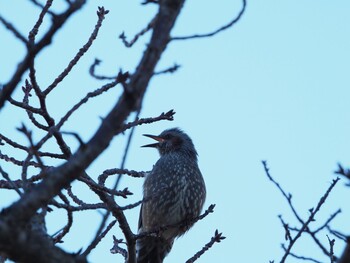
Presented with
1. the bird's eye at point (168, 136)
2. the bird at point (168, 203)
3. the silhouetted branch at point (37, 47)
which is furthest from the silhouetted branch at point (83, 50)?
the bird's eye at point (168, 136)

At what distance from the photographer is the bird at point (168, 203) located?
22.4 feet

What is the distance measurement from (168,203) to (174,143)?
1533 mm

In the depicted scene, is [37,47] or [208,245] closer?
[37,47]

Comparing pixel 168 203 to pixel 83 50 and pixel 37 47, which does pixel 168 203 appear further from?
pixel 37 47

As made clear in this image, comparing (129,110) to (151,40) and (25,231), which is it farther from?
(25,231)

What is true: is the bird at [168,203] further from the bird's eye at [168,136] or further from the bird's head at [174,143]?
the bird's eye at [168,136]

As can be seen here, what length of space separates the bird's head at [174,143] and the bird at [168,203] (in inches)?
18.4

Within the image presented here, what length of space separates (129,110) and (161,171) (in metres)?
5.29

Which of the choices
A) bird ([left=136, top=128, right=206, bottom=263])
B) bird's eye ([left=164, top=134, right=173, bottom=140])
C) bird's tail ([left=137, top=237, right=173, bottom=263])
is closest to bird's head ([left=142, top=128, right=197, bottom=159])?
bird's eye ([left=164, top=134, right=173, bottom=140])

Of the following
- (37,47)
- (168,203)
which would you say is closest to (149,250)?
(168,203)

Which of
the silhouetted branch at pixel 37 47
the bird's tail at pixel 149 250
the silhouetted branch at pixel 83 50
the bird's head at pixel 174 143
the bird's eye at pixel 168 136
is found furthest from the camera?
the bird's eye at pixel 168 136

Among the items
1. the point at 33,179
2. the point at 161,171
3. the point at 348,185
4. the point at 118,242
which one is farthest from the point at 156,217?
the point at 348,185

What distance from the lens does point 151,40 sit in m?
2.31

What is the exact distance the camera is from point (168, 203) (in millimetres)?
7129
